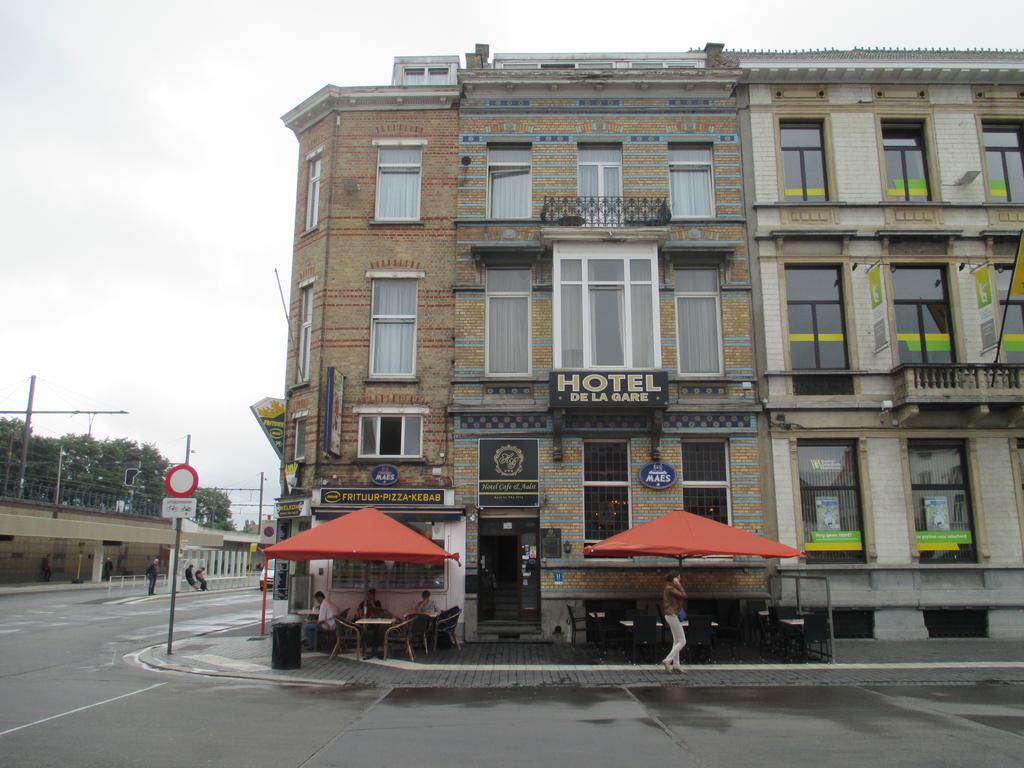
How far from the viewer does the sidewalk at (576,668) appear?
1222cm

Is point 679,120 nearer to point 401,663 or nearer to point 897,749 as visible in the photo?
point 401,663

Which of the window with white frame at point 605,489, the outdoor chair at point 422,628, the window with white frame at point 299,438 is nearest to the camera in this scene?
the outdoor chair at point 422,628

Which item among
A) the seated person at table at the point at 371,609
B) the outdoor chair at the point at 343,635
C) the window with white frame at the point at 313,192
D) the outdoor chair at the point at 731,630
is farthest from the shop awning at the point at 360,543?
the window with white frame at the point at 313,192

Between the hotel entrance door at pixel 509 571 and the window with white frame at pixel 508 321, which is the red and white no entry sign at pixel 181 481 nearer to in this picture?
the hotel entrance door at pixel 509 571

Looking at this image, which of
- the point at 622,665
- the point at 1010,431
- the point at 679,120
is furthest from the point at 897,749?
the point at 679,120

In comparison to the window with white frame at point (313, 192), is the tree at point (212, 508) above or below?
below

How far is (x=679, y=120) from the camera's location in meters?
19.6

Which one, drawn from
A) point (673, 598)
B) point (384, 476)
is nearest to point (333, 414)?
point (384, 476)

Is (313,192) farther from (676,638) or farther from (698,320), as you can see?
Result: (676,638)

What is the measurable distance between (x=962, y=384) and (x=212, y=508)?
11713 cm

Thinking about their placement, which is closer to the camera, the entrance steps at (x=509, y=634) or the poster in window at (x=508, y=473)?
the entrance steps at (x=509, y=634)

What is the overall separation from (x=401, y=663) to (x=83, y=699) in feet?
17.4

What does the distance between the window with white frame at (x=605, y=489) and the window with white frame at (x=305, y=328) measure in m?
7.44

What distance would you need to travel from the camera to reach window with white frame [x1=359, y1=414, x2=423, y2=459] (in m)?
18.3
